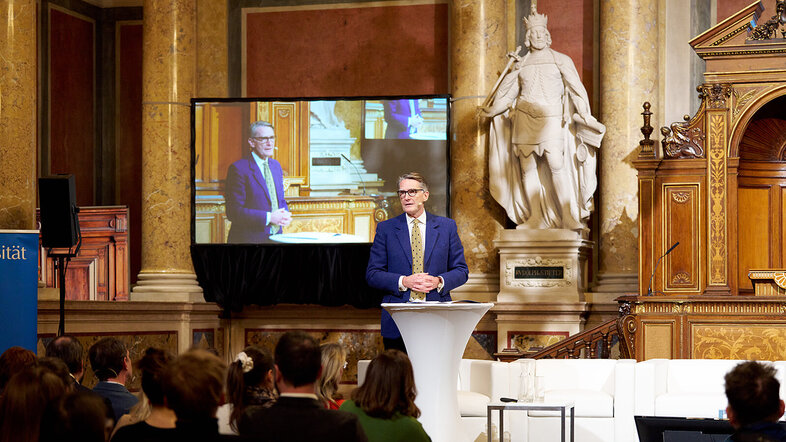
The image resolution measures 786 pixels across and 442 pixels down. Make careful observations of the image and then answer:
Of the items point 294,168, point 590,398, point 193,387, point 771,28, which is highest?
point 771,28

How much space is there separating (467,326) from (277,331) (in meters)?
6.31

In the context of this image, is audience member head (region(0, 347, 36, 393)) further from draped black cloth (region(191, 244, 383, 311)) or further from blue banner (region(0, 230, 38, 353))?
draped black cloth (region(191, 244, 383, 311))

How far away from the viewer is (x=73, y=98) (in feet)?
39.6

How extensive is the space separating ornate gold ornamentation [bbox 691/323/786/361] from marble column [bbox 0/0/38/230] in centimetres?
542

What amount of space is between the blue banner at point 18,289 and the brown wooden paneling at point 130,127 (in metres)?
3.91

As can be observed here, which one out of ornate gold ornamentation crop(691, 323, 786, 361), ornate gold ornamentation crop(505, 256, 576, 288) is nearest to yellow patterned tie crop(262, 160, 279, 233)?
ornate gold ornamentation crop(505, 256, 576, 288)

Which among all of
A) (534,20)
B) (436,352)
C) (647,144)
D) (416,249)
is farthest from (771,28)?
(436,352)

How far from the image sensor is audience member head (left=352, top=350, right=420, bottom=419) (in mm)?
3654

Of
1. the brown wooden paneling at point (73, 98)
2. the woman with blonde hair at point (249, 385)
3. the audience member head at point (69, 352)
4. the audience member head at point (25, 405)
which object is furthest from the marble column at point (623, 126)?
the audience member head at point (25, 405)

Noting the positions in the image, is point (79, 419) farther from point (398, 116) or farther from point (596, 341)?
point (398, 116)

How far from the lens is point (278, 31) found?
1205 centimetres

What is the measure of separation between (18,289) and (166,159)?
3167 millimetres

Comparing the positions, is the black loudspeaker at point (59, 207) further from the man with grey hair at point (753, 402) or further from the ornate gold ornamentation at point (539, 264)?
the man with grey hair at point (753, 402)

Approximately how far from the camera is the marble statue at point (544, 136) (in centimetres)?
1020
